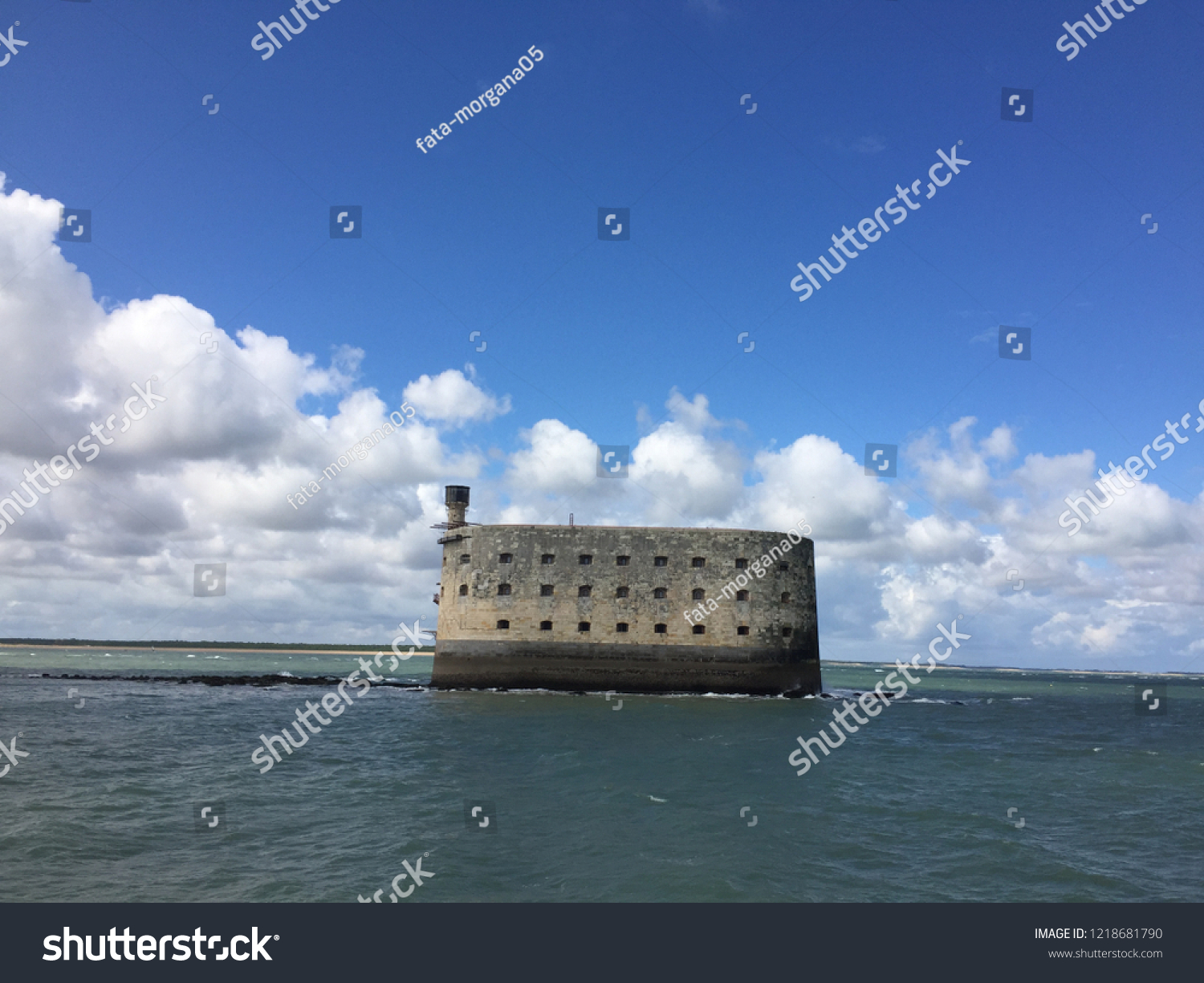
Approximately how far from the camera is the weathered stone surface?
3619cm

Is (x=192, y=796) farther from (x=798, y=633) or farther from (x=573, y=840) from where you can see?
(x=798, y=633)

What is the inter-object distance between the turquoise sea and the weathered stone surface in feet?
30.2

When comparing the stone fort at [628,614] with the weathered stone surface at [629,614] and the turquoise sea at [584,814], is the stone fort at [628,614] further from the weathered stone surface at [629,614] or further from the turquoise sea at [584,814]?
the turquoise sea at [584,814]

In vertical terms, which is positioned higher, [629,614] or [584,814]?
[629,614]

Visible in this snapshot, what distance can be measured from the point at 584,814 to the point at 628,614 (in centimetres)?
2366

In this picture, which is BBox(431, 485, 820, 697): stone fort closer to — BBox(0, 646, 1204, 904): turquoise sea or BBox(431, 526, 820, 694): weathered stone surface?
BBox(431, 526, 820, 694): weathered stone surface

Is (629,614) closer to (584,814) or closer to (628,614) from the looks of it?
(628,614)

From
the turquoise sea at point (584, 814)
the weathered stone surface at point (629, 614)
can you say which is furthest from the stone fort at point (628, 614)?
the turquoise sea at point (584, 814)

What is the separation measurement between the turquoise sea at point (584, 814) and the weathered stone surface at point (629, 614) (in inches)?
363

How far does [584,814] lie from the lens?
12984mm

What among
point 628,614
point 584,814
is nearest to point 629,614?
point 628,614

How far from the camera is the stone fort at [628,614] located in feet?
119

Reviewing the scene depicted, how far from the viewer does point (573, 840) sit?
37.3 ft
